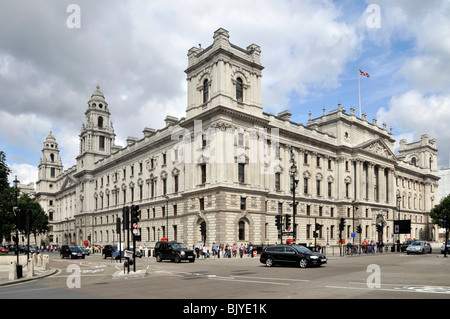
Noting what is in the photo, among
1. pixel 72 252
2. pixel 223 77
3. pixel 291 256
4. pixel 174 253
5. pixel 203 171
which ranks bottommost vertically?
pixel 72 252

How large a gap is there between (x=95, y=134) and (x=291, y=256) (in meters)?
75.1

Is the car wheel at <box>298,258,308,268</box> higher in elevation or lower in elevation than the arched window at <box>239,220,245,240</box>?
higher

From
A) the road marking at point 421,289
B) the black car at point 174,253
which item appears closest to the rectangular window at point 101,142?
the black car at point 174,253

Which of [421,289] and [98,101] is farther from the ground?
[98,101]

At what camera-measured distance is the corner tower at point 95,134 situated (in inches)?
3585

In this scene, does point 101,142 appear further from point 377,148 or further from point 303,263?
point 303,263

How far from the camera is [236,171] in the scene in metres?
48.4

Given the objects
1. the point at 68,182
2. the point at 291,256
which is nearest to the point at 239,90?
the point at 291,256

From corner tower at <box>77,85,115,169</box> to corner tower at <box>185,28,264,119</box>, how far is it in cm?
4491

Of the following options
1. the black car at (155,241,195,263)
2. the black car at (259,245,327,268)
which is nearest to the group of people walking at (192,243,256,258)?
the black car at (155,241,195,263)

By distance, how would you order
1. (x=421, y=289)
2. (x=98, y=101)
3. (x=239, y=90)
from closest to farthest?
1. (x=421, y=289)
2. (x=239, y=90)
3. (x=98, y=101)

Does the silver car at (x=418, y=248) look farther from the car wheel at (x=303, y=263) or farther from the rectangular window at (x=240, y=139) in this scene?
the car wheel at (x=303, y=263)

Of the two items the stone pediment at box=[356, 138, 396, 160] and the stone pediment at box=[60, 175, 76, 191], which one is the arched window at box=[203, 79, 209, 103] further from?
the stone pediment at box=[60, 175, 76, 191]

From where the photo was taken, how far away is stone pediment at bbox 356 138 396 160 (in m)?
70.4
